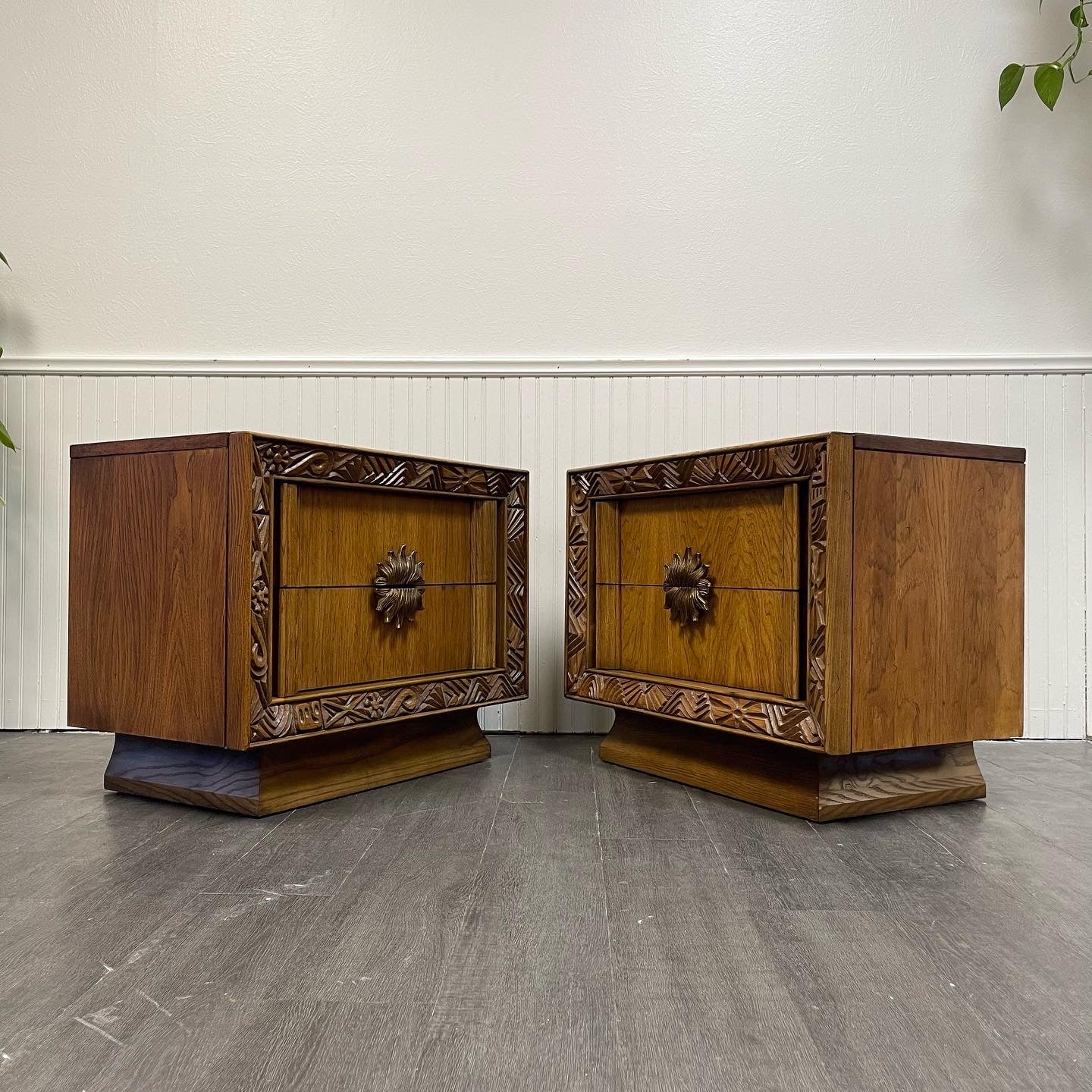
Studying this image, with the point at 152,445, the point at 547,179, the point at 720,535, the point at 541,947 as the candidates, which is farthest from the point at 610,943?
the point at 547,179

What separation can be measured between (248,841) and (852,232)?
2012 millimetres

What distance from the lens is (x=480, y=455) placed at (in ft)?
6.82

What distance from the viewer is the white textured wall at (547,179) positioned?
2.04 meters

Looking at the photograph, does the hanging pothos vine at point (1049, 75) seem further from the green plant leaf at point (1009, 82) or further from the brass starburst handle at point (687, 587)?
the brass starburst handle at point (687, 587)

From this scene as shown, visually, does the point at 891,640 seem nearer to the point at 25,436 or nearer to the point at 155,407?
the point at 155,407

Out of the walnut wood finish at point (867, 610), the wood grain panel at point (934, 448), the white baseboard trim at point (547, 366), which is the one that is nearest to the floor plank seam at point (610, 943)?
the walnut wood finish at point (867, 610)

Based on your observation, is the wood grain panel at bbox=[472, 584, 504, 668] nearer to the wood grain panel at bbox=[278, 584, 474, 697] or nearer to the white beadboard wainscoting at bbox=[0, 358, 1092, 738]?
the wood grain panel at bbox=[278, 584, 474, 697]

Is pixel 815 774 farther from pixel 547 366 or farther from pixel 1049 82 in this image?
pixel 1049 82

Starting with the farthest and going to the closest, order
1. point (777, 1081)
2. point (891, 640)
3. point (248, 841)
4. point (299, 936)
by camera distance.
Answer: point (891, 640)
point (248, 841)
point (299, 936)
point (777, 1081)

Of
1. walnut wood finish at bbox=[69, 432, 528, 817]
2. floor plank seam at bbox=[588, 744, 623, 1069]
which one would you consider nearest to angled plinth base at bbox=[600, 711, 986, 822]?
floor plank seam at bbox=[588, 744, 623, 1069]

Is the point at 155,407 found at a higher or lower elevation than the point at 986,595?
higher

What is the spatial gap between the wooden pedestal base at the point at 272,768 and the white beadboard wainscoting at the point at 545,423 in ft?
1.80

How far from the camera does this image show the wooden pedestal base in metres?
1.31

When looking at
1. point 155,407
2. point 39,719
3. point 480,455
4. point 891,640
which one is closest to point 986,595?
point 891,640
